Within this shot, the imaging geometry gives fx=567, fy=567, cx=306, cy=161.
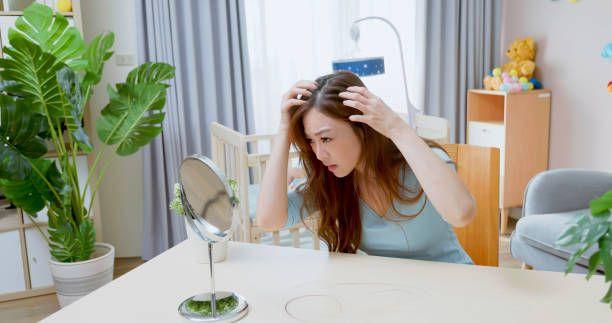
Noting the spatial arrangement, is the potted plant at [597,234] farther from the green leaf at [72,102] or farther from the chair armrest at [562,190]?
the green leaf at [72,102]

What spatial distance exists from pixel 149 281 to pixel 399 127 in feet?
2.11

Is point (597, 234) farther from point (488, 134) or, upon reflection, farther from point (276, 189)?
point (488, 134)

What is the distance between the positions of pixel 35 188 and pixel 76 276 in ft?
1.52

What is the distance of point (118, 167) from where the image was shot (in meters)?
3.51

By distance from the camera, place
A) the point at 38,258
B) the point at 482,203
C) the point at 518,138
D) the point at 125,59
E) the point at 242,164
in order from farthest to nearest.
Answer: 1. the point at 518,138
2. the point at 125,59
3. the point at 38,258
4. the point at 242,164
5. the point at 482,203

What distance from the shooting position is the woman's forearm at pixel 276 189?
142 centimetres

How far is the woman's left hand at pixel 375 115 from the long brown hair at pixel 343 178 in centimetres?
6

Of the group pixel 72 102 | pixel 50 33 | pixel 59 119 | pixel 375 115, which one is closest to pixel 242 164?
pixel 72 102

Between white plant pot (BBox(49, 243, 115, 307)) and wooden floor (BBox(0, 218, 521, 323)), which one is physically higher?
white plant pot (BBox(49, 243, 115, 307))

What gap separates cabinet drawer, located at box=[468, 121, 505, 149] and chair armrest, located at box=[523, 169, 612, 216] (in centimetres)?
113

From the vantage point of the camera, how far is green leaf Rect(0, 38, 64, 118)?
7.77 feet

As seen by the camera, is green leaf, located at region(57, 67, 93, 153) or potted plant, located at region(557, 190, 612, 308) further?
green leaf, located at region(57, 67, 93, 153)

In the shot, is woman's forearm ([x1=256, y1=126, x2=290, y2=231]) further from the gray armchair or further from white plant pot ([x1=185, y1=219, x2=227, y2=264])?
the gray armchair

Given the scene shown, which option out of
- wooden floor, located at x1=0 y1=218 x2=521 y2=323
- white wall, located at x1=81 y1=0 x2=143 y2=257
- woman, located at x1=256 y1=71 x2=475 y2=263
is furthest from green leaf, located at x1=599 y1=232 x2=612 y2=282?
white wall, located at x1=81 y1=0 x2=143 y2=257
